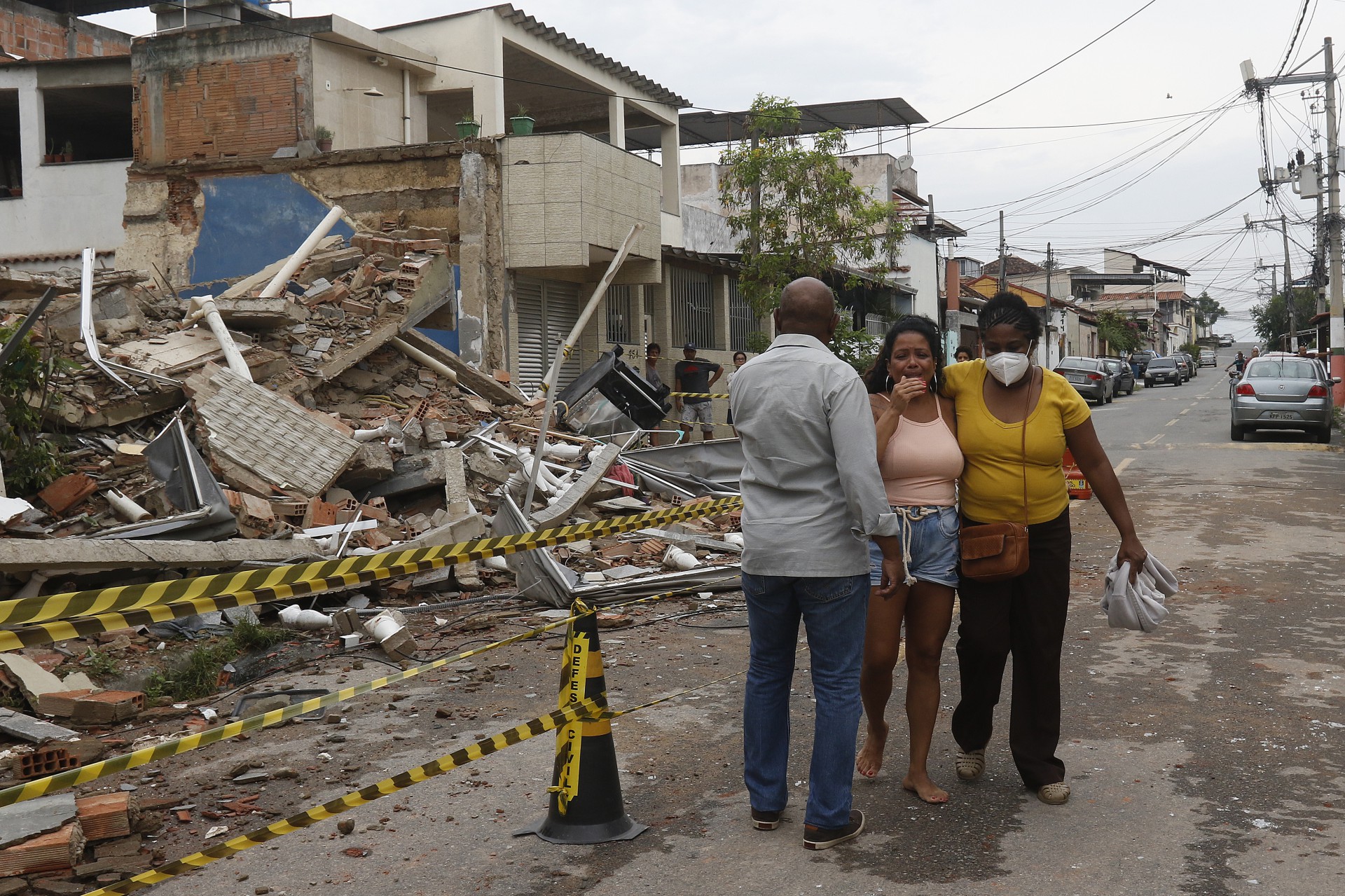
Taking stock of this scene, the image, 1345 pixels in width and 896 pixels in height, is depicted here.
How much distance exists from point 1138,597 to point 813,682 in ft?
4.70

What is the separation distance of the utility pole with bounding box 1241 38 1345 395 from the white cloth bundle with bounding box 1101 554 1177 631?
28.4 meters

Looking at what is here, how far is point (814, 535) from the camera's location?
154 inches

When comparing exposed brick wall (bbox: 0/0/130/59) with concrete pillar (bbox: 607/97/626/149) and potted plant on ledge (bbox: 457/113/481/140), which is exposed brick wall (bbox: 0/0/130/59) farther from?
potted plant on ledge (bbox: 457/113/481/140)

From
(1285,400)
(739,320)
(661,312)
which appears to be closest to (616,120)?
(661,312)

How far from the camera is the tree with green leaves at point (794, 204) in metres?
19.5

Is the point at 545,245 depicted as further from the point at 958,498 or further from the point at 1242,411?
the point at 958,498

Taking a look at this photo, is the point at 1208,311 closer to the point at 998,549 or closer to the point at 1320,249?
the point at 1320,249

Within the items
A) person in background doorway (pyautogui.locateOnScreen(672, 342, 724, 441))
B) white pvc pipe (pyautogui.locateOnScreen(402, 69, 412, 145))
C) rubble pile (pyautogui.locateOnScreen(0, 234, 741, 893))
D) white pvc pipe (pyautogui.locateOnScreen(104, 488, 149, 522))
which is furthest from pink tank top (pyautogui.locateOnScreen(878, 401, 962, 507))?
white pvc pipe (pyautogui.locateOnScreen(402, 69, 412, 145))

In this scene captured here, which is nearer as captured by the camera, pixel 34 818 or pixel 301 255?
pixel 34 818

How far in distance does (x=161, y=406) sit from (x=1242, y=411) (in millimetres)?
18736

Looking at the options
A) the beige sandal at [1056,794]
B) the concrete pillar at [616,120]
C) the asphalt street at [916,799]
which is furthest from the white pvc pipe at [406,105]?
the beige sandal at [1056,794]

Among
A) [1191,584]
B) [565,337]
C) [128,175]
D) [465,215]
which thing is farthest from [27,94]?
[1191,584]

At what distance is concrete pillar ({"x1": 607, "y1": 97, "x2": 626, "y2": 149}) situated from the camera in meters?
22.7

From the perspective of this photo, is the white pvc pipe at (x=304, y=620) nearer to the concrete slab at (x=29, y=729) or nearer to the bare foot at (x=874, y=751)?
the concrete slab at (x=29, y=729)
